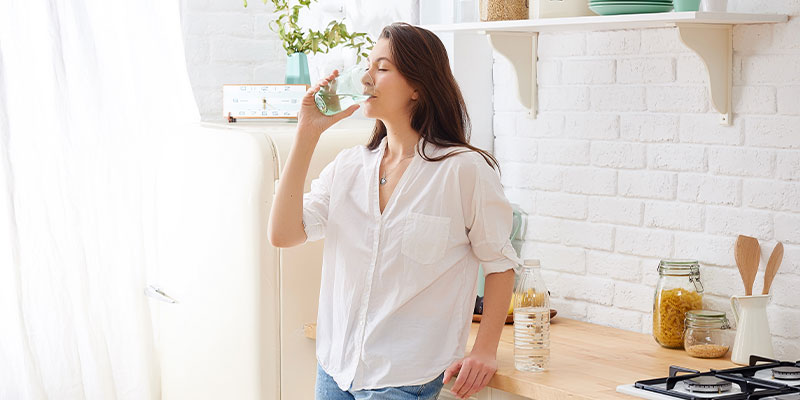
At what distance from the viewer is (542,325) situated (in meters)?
2.13

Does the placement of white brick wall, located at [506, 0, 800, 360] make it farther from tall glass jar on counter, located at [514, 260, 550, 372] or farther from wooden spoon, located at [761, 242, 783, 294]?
tall glass jar on counter, located at [514, 260, 550, 372]

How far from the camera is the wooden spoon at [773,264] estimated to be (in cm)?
218

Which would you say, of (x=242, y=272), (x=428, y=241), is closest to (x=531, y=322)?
(x=428, y=241)

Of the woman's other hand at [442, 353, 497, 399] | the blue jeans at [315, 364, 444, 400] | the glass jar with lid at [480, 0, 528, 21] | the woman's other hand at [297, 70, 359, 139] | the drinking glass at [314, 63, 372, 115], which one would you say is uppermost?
the glass jar with lid at [480, 0, 528, 21]

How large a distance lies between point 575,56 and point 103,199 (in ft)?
4.69

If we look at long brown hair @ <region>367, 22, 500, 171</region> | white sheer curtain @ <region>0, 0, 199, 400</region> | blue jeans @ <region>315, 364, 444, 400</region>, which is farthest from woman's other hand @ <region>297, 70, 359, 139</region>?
white sheer curtain @ <region>0, 0, 199, 400</region>

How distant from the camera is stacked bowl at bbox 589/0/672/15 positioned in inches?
86.1

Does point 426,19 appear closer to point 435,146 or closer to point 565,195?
point 565,195

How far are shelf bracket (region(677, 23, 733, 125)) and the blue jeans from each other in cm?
91

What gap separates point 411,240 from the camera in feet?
6.77

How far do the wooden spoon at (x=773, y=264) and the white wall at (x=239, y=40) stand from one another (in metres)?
1.47

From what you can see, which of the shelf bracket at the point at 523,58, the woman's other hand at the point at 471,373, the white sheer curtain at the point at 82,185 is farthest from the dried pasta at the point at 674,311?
the white sheer curtain at the point at 82,185

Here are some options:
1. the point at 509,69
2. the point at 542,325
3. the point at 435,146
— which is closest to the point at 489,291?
the point at 542,325

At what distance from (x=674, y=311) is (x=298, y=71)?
1313 mm
